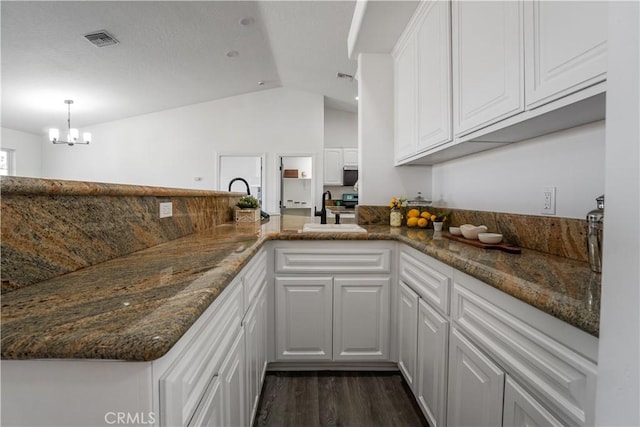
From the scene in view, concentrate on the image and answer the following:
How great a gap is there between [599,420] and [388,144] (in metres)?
2.20

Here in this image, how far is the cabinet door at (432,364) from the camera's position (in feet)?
3.88

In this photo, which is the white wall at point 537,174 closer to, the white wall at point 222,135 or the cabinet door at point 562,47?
the cabinet door at point 562,47

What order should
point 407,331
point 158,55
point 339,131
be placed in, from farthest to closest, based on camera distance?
point 339,131, point 158,55, point 407,331

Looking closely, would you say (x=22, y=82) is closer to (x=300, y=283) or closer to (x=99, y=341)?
(x=300, y=283)

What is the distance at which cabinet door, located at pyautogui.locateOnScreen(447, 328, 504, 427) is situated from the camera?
2.83ft

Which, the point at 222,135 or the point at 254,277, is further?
the point at 222,135

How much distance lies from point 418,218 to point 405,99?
2.81 ft

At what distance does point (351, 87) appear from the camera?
206 inches

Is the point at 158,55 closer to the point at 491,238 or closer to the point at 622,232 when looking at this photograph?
the point at 491,238

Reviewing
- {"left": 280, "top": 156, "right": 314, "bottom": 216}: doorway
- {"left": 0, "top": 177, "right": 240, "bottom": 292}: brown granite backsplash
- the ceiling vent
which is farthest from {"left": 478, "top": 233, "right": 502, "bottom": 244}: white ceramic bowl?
{"left": 280, "top": 156, "right": 314, "bottom": 216}: doorway

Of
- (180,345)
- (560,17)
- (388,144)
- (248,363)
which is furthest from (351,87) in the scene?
(180,345)

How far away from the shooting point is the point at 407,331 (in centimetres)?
159

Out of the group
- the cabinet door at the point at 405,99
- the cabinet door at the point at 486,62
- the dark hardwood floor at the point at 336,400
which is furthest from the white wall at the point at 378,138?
the dark hardwood floor at the point at 336,400

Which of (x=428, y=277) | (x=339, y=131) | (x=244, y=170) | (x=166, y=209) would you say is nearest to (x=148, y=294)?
(x=166, y=209)
